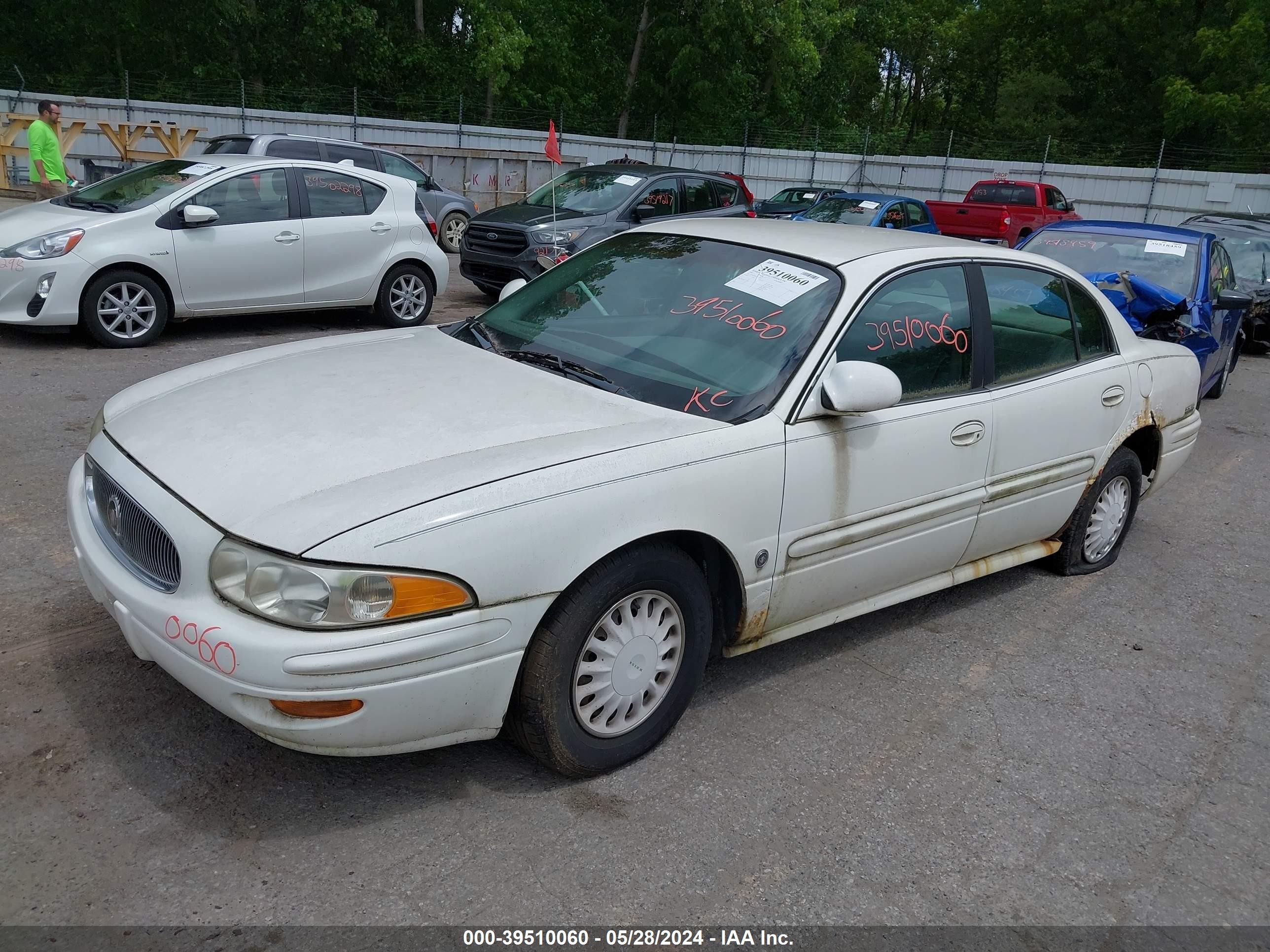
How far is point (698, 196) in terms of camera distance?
13.4m

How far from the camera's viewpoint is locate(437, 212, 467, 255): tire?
54.9 feet

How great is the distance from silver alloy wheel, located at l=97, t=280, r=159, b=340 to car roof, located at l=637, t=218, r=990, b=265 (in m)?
5.43

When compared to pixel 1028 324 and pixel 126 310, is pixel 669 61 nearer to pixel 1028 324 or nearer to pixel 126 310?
pixel 126 310

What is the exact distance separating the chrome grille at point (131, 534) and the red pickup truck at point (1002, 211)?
21.4 metres

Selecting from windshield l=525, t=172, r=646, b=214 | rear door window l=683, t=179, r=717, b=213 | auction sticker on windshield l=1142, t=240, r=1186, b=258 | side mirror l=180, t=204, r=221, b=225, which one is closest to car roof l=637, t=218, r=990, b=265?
auction sticker on windshield l=1142, t=240, r=1186, b=258

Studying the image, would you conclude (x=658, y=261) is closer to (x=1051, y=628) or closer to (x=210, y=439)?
(x=210, y=439)

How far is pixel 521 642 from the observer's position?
116 inches

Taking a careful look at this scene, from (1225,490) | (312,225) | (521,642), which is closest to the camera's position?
(521,642)

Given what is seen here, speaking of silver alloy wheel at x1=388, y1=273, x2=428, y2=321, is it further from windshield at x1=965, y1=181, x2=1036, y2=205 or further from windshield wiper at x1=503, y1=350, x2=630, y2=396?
windshield at x1=965, y1=181, x2=1036, y2=205

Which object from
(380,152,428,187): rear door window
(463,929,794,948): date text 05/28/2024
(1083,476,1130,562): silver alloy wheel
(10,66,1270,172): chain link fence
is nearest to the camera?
(463,929,794,948): date text 05/28/2024

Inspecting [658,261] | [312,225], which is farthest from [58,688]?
[312,225]

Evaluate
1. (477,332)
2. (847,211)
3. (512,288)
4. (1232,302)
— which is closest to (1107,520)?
(512,288)

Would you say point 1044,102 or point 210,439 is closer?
point 210,439

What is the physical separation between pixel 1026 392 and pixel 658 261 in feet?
5.40
